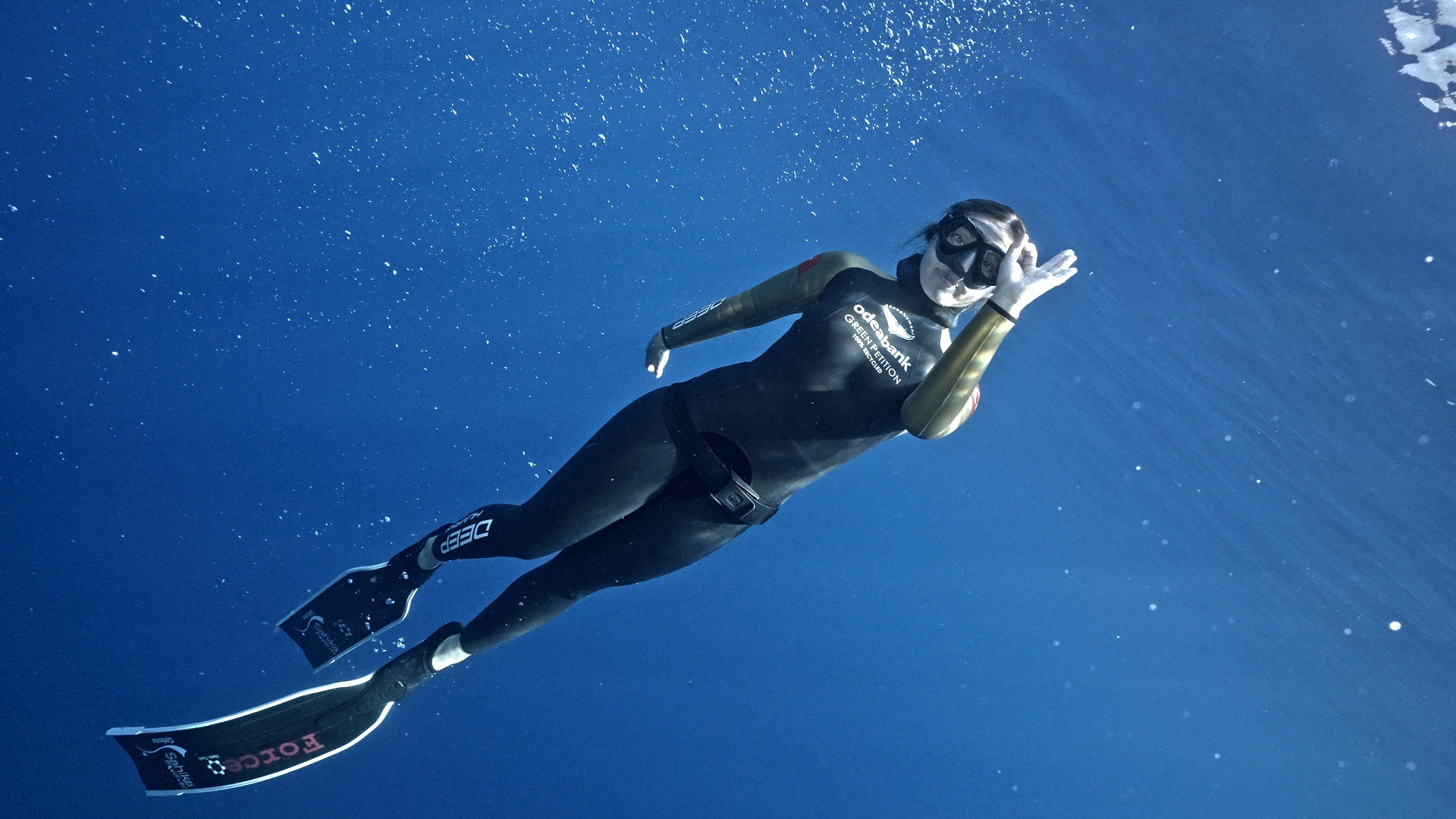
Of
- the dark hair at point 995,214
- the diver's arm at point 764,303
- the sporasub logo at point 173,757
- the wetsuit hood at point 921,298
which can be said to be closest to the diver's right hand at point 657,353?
the diver's arm at point 764,303

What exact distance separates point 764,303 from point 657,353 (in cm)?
49

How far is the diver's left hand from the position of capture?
228 centimetres

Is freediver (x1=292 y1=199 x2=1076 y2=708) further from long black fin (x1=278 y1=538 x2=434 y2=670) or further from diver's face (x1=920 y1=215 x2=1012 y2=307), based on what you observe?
long black fin (x1=278 y1=538 x2=434 y2=670)

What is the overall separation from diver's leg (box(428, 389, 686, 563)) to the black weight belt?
4cm

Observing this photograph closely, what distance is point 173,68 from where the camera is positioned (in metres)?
3.40

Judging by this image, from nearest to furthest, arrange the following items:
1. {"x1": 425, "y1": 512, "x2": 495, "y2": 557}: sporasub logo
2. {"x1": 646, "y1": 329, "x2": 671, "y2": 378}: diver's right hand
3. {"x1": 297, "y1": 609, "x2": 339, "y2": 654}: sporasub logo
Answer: {"x1": 425, "y1": 512, "x2": 495, "y2": 557}: sporasub logo < {"x1": 646, "y1": 329, "x2": 671, "y2": 378}: diver's right hand < {"x1": 297, "y1": 609, "x2": 339, "y2": 654}: sporasub logo

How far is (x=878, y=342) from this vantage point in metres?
2.66

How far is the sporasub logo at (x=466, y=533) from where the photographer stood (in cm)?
303

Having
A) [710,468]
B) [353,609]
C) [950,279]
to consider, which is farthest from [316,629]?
[950,279]

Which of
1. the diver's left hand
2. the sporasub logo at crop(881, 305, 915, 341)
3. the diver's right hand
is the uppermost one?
the diver's right hand

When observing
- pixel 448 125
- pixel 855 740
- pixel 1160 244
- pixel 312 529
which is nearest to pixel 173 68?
pixel 448 125

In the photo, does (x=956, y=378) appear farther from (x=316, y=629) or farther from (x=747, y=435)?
(x=316, y=629)

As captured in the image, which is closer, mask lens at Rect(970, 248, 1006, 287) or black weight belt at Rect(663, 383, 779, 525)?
mask lens at Rect(970, 248, 1006, 287)

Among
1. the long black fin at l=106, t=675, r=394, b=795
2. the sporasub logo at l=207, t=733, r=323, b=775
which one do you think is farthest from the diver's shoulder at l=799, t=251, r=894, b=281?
the sporasub logo at l=207, t=733, r=323, b=775
